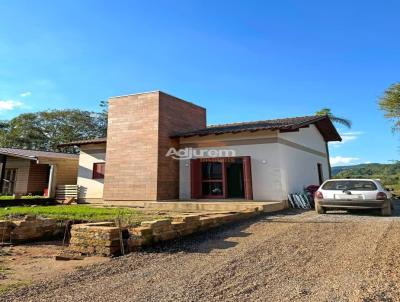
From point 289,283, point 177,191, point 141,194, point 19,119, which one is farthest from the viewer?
point 19,119

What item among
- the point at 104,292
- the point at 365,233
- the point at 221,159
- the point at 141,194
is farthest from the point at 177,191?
the point at 104,292

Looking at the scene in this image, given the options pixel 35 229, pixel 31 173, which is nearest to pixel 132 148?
pixel 35 229

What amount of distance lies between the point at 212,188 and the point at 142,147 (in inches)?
158

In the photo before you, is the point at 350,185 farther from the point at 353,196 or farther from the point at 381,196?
the point at 381,196

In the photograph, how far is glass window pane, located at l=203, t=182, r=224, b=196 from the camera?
14.8 meters

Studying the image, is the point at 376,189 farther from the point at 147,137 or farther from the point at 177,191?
the point at 147,137

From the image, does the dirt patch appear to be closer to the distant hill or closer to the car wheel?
the car wheel

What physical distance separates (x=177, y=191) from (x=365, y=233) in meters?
9.93

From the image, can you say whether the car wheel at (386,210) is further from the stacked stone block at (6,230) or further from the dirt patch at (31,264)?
the stacked stone block at (6,230)

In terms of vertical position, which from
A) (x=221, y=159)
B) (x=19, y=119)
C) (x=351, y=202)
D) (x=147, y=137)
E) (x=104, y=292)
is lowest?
(x=104, y=292)

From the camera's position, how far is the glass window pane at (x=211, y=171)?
14.9 metres

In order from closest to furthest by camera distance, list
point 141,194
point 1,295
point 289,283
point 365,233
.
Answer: point 1,295, point 289,283, point 365,233, point 141,194

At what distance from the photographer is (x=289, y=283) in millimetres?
3801

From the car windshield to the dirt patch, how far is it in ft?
27.2
